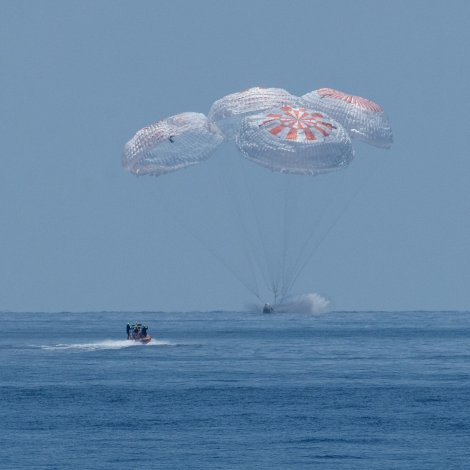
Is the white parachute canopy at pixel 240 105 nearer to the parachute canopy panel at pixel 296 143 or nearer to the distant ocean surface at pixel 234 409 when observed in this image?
the parachute canopy panel at pixel 296 143

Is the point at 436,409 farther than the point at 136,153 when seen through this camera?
No

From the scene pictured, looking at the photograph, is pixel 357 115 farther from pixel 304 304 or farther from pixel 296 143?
pixel 304 304

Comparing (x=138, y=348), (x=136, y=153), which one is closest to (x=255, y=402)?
(x=136, y=153)

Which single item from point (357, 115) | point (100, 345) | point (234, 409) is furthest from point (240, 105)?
point (100, 345)

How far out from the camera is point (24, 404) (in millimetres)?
52438

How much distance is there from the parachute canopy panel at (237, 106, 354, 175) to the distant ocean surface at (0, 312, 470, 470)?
937 centimetres

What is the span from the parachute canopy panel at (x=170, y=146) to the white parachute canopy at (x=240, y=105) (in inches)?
30.6

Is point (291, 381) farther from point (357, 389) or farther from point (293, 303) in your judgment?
point (293, 303)

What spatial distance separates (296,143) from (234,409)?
16.4 meters

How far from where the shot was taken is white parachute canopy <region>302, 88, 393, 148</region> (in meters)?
66.5

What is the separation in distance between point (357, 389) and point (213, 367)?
38.8 ft

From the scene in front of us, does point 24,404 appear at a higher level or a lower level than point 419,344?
lower

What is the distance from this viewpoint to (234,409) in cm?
5072

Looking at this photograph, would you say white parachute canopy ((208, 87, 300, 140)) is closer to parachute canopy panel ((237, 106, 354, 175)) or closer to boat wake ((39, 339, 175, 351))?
parachute canopy panel ((237, 106, 354, 175))
